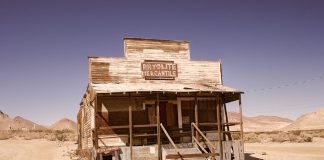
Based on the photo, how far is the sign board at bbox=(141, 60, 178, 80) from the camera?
20.6 meters

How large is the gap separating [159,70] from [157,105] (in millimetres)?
3757

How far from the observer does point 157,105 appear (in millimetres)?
17609

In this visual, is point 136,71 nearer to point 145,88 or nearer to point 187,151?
point 145,88

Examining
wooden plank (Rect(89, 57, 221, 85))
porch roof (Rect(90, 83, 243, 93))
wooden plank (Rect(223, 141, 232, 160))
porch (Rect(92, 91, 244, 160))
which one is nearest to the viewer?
porch roof (Rect(90, 83, 243, 93))

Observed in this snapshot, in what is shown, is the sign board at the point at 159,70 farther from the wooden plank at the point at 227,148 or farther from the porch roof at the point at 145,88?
the wooden plank at the point at 227,148

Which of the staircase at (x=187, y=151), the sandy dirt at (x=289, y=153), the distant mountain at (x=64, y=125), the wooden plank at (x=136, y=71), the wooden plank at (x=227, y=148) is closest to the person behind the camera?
the staircase at (x=187, y=151)

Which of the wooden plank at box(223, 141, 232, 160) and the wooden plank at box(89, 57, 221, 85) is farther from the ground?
the wooden plank at box(89, 57, 221, 85)

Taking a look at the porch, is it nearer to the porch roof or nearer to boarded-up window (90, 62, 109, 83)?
the porch roof

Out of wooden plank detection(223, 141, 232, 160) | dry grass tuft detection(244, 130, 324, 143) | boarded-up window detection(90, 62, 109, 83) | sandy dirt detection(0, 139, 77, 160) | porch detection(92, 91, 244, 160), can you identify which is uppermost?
boarded-up window detection(90, 62, 109, 83)

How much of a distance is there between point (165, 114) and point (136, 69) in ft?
10.5

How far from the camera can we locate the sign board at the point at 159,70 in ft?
67.6

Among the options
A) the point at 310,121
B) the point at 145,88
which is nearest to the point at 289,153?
the point at 145,88

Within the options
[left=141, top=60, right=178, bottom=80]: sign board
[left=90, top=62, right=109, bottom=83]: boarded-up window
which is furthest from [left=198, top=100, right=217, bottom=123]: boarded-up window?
[left=90, top=62, right=109, bottom=83]: boarded-up window

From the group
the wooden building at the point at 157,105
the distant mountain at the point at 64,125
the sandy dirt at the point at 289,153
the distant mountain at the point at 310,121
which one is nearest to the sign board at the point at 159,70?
the wooden building at the point at 157,105
